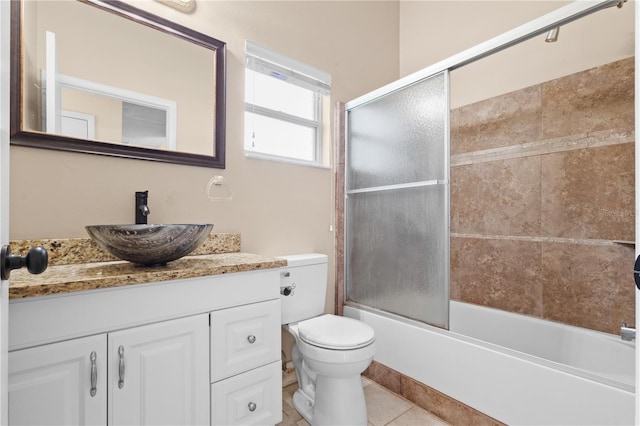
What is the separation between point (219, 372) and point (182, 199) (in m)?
0.85

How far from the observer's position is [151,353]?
108 centimetres

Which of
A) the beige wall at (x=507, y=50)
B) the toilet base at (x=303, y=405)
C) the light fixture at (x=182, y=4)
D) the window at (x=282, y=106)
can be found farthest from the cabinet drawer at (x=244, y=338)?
the beige wall at (x=507, y=50)

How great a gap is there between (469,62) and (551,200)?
0.99 meters

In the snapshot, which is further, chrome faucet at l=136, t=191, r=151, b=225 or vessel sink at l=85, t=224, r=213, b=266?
chrome faucet at l=136, t=191, r=151, b=225

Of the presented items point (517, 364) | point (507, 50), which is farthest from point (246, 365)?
point (507, 50)

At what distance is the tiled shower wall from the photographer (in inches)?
65.3

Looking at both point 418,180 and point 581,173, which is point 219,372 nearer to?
point 418,180

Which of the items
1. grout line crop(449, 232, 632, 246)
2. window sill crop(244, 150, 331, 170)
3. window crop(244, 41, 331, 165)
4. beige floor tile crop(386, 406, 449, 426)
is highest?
window crop(244, 41, 331, 165)

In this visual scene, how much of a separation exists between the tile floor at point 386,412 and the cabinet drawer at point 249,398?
358 millimetres

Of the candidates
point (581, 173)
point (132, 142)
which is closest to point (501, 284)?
point (581, 173)

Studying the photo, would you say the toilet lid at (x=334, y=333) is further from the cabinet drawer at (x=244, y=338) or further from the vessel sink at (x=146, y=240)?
the vessel sink at (x=146, y=240)

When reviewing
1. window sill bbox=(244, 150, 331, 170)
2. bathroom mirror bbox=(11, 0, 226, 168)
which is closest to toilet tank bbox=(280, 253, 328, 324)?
window sill bbox=(244, 150, 331, 170)

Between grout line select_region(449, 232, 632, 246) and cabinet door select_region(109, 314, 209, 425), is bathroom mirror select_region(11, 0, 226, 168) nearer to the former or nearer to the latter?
cabinet door select_region(109, 314, 209, 425)

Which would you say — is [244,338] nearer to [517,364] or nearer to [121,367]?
[121,367]
